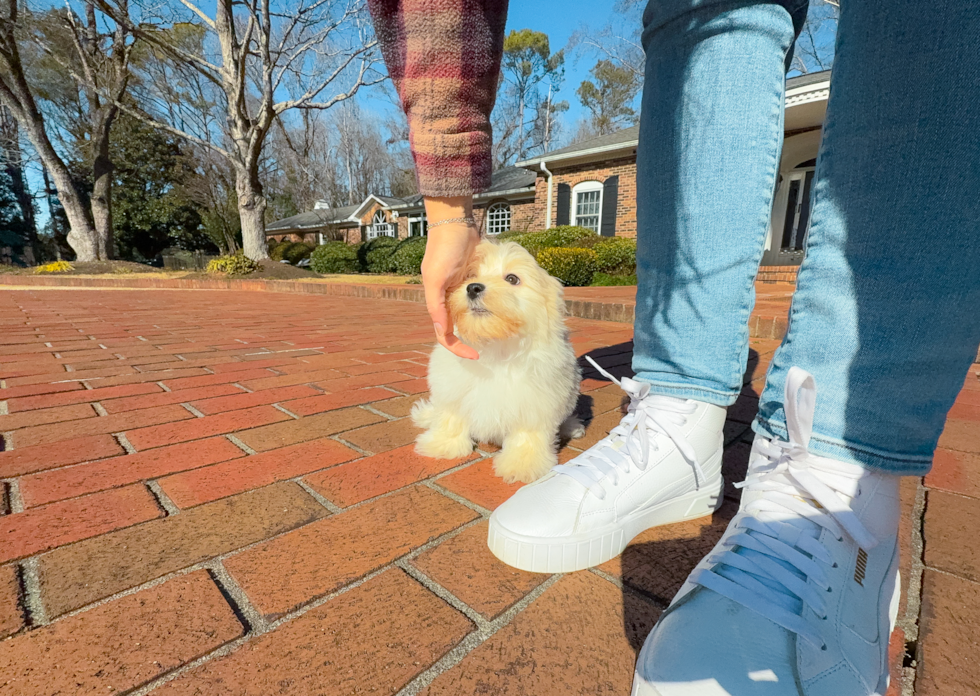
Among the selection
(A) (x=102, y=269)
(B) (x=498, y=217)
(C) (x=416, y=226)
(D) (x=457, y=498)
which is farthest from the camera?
(C) (x=416, y=226)

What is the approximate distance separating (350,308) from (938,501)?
20.9 ft

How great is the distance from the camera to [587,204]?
17.2 metres

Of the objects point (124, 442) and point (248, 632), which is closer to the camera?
point (248, 632)

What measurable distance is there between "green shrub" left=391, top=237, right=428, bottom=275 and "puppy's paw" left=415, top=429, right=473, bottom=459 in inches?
616

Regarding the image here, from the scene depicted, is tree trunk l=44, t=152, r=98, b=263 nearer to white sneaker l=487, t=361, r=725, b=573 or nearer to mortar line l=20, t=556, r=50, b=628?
mortar line l=20, t=556, r=50, b=628

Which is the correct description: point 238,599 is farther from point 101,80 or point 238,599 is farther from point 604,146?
point 101,80

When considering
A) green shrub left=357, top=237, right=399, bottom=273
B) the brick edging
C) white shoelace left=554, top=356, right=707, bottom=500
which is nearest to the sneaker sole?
white shoelace left=554, top=356, right=707, bottom=500

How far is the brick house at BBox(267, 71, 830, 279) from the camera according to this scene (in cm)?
1167

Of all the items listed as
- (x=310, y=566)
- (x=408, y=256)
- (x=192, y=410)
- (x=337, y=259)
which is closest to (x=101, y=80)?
(x=337, y=259)

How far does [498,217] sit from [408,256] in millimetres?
5740

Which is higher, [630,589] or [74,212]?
[74,212]

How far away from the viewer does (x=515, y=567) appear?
116cm

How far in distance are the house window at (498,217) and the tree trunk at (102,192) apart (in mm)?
15018

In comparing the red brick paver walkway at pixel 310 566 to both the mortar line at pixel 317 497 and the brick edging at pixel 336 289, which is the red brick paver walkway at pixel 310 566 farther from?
the brick edging at pixel 336 289
